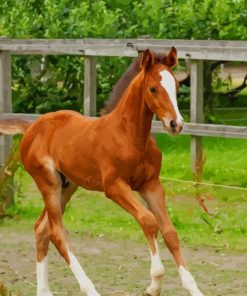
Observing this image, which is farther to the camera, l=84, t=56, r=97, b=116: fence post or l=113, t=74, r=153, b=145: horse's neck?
l=84, t=56, r=97, b=116: fence post

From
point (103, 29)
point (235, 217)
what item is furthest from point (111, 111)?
point (103, 29)

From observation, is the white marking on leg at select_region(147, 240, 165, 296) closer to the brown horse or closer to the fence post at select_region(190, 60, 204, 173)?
the brown horse

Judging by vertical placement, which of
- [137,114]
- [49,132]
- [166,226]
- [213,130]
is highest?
[137,114]

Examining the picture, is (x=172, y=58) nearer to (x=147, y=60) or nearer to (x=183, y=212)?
(x=147, y=60)

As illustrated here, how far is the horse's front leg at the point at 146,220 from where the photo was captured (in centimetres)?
629

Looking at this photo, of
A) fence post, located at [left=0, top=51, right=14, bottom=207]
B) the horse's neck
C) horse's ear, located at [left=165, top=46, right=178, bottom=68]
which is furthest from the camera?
fence post, located at [left=0, top=51, right=14, bottom=207]

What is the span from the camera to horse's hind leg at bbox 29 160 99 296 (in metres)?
7.06

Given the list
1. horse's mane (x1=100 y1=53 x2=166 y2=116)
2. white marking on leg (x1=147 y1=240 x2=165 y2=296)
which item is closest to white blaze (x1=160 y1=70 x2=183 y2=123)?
horse's mane (x1=100 y1=53 x2=166 y2=116)

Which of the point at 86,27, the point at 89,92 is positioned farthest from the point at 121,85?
the point at 86,27

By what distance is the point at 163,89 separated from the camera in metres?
6.36

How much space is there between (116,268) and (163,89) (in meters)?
2.67

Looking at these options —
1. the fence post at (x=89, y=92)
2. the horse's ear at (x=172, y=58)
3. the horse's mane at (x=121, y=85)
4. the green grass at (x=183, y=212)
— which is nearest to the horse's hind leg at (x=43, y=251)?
the horse's mane at (x=121, y=85)

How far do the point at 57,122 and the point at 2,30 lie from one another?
754 cm

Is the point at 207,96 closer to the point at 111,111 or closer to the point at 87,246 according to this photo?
the point at 87,246
